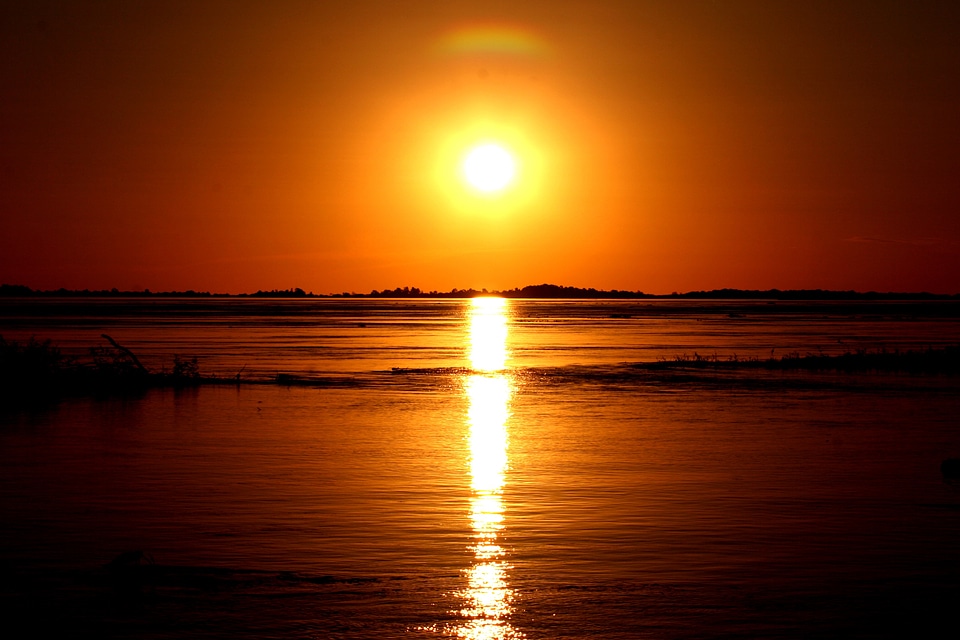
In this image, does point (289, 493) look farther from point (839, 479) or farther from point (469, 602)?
point (839, 479)

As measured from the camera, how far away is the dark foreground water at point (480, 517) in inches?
463

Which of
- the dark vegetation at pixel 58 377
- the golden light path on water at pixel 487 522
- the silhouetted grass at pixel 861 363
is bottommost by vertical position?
the golden light path on water at pixel 487 522

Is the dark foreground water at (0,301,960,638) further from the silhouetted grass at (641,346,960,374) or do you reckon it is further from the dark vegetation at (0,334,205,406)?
the silhouetted grass at (641,346,960,374)

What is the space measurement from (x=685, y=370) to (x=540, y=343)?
102 ft

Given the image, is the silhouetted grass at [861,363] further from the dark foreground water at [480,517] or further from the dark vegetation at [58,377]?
the dark vegetation at [58,377]

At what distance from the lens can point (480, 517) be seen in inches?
663

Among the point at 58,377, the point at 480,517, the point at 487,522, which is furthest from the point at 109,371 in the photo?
the point at 487,522

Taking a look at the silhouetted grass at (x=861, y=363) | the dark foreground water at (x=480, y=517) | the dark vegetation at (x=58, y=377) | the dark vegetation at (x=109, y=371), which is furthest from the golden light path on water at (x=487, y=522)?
the silhouetted grass at (x=861, y=363)

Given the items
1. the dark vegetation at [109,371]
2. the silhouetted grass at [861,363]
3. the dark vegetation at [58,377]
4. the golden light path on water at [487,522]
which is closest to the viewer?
the golden light path on water at [487,522]

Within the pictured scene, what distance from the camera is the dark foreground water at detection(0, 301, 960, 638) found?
11.8 metres

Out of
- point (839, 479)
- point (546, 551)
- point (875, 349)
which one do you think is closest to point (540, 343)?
point (875, 349)

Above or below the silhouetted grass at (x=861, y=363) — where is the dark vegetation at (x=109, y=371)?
below

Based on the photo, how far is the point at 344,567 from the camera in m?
13.6

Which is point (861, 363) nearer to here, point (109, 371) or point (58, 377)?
point (109, 371)
